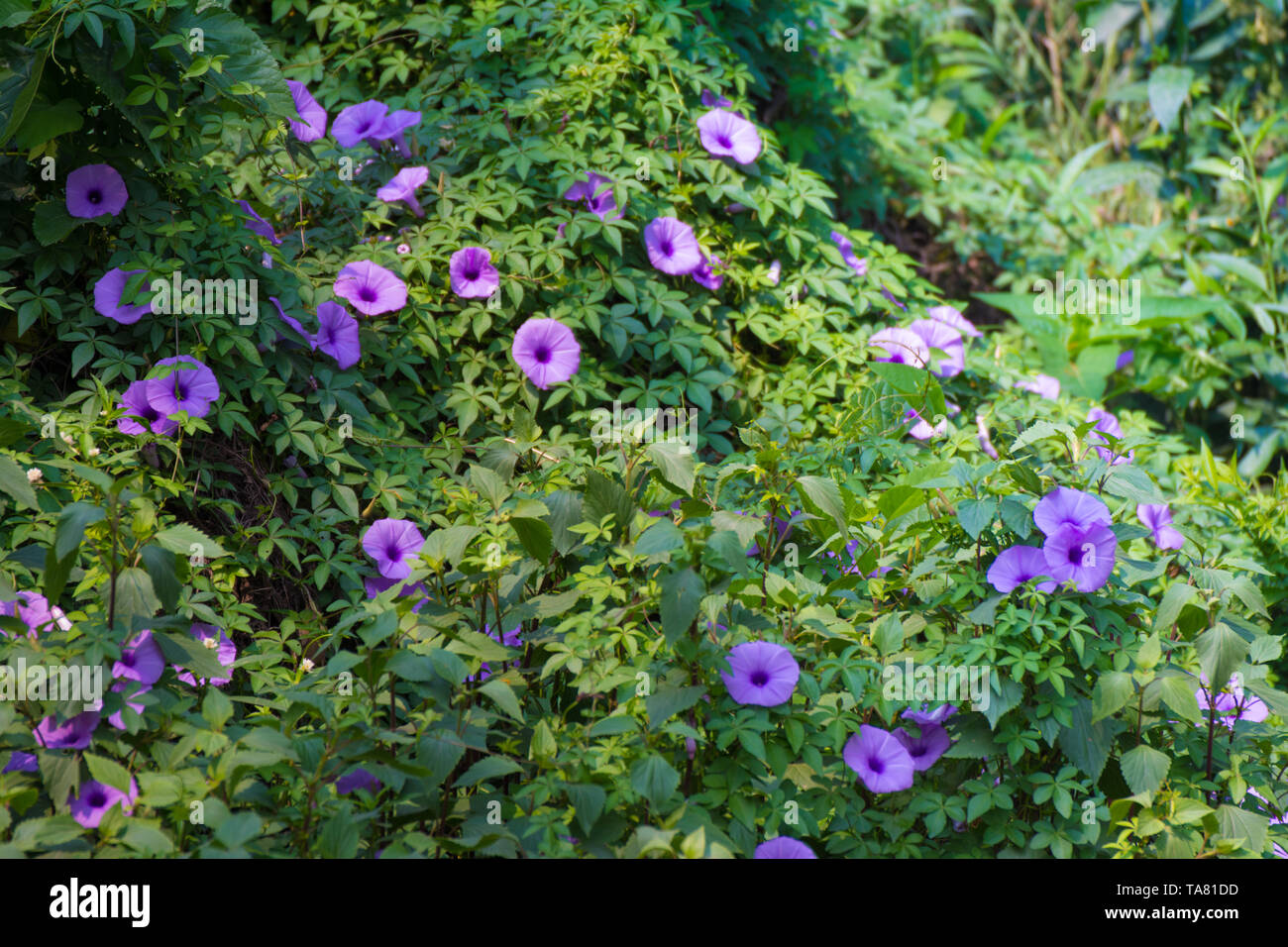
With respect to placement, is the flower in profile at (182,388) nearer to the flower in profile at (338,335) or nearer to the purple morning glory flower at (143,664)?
the flower in profile at (338,335)

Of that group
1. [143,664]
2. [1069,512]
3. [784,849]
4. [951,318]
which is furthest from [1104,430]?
[143,664]

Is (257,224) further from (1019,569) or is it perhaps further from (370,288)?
(1019,569)

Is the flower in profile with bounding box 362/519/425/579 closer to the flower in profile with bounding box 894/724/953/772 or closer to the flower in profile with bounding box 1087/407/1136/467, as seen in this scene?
the flower in profile with bounding box 894/724/953/772

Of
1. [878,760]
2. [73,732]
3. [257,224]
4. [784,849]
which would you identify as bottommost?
[784,849]

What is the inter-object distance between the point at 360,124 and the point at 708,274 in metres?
1.04

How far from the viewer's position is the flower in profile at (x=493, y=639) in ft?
6.41

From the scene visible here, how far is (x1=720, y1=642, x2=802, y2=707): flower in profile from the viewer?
70.7 inches

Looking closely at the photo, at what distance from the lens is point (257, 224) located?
2.63 meters

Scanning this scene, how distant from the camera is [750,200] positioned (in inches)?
120

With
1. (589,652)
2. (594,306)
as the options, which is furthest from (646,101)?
(589,652)

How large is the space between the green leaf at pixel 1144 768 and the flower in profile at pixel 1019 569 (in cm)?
31

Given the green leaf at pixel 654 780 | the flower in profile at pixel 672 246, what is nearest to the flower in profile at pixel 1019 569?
the green leaf at pixel 654 780

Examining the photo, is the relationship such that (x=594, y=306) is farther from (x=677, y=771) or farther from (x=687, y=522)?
(x=677, y=771)

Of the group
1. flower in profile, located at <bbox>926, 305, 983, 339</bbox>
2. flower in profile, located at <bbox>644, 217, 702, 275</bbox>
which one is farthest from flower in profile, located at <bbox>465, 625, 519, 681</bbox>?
flower in profile, located at <bbox>926, 305, 983, 339</bbox>
